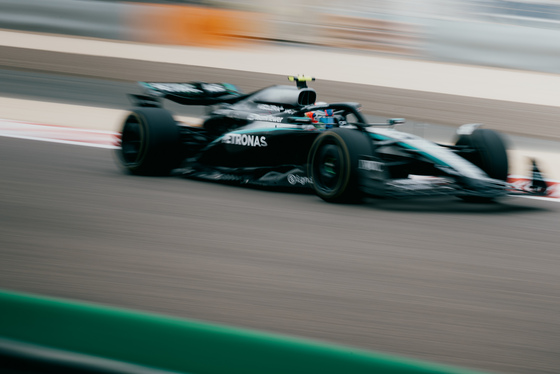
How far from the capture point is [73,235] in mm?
4887

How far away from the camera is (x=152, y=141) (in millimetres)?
7238

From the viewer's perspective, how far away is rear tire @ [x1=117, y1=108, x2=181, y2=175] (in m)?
7.27

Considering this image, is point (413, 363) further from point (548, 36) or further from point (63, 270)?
point (548, 36)

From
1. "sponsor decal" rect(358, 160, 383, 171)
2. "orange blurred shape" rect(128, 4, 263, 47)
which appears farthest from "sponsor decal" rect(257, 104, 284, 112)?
"orange blurred shape" rect(128, 4, 263, 47)

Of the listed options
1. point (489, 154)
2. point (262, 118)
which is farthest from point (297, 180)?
point (489, 154)

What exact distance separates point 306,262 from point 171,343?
197cm

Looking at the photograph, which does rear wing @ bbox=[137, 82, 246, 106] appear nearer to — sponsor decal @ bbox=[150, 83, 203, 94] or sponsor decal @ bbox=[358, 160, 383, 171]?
sponsor decal @ bbox=[150, 83, 203, 94]

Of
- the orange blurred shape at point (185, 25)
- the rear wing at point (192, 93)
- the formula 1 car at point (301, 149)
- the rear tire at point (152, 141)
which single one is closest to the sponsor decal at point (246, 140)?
the formula 1 car at point (301, 149)

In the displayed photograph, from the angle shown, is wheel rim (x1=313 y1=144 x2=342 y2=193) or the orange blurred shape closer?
wheel rim (x1=313 y1=144 x2=342 y2=193)

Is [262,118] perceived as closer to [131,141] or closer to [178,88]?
[178,88]

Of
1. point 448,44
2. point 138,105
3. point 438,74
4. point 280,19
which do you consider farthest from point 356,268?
point 280,19

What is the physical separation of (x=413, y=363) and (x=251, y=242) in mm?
2579

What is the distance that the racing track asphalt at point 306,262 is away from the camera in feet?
11.6

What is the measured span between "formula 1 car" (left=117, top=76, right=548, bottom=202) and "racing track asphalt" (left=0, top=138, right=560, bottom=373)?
0.65ft
